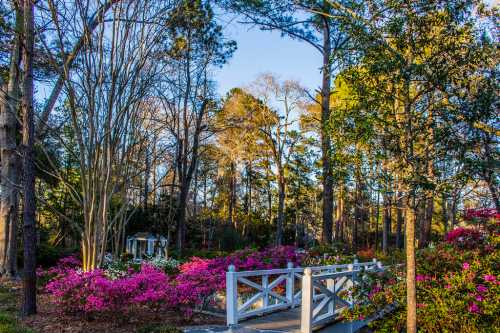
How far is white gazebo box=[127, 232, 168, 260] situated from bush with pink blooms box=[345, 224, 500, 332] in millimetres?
15726

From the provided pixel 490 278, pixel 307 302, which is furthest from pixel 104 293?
pixel 490 278

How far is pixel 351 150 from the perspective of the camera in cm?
540

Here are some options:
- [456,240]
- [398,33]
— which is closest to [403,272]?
[456,240]

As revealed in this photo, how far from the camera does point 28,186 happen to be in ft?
23.2

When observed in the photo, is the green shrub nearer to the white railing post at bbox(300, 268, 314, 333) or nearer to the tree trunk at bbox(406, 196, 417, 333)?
the white railing post at bbox(300, 268, 314, 333)

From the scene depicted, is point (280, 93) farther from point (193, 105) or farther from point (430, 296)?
point (430, 296)

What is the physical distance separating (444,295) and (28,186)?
6.52m

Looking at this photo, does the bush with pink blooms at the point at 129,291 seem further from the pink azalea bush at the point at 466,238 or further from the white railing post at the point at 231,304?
the pink azalea bush at the point at 466,238

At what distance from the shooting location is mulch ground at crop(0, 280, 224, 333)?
6023mm

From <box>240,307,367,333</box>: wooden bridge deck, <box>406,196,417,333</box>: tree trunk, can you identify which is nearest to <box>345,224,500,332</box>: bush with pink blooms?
<box>240,307,367,333</box>: wooden bridge deck

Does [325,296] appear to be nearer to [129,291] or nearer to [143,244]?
[129,291]

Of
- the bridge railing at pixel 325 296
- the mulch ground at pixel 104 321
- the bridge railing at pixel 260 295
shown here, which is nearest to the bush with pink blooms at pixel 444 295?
the bridge railing at pixel 325 296

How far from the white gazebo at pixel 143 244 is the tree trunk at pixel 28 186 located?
14.1 metres

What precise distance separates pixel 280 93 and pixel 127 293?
58.2ft
